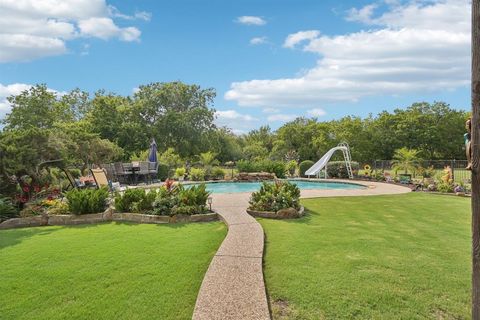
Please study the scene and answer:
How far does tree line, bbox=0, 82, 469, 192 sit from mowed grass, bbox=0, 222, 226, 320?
1726cm

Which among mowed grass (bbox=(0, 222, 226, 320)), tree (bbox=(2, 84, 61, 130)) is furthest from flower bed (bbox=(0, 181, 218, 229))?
tree (bbox=(2, 84, 61, 130))

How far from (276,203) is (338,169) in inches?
586

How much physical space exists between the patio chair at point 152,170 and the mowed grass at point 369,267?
13046 millimetres

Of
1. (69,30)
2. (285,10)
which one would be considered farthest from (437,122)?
(69,30)

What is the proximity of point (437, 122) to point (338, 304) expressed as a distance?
4255cm

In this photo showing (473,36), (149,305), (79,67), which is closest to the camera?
(473,36)

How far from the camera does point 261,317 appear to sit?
129 inches

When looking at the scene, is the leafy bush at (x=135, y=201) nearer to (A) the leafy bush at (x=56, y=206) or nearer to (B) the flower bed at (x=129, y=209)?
(B) the flower bed at (x=129, y=209)

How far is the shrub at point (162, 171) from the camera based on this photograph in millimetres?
21656

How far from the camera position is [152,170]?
794 inches

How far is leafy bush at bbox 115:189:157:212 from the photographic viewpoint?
8.53m

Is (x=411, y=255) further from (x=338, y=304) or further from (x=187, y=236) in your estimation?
(x=187, y=236)

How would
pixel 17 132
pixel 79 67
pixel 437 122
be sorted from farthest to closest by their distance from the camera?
pixel 437 122 < pixel 79 67 < pixel 17 132

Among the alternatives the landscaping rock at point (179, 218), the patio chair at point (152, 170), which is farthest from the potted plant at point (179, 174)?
the landscaping rock at point (179, 218)
